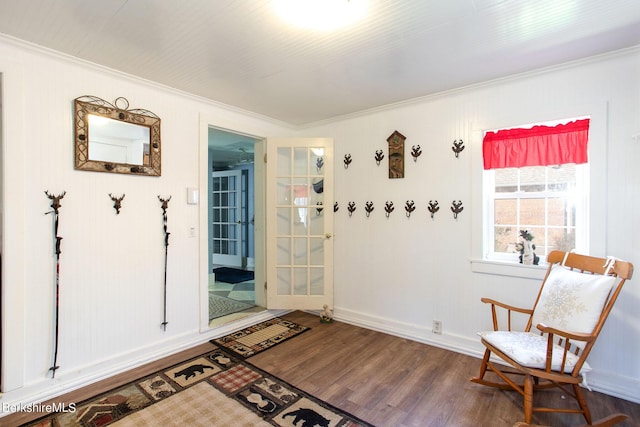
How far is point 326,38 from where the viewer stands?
1.89 m

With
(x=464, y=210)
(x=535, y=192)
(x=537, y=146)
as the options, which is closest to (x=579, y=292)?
(x=535, y=192)

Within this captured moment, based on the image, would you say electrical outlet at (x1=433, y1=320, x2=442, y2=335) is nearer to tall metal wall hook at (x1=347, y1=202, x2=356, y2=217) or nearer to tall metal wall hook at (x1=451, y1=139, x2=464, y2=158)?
tall metal wall hook at (x1=347, y1=202, x2=356, y2=217)

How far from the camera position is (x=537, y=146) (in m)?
2.41

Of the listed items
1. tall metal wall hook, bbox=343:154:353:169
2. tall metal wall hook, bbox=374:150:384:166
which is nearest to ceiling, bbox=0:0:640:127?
tall metal wall hook, bbox=374:150:384:166

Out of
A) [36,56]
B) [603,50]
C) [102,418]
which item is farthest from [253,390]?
[603,50]

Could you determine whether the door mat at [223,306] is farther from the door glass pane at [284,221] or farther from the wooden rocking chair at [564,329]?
the wooden rocking chair at [564,329]

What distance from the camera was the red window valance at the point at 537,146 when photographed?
226cm

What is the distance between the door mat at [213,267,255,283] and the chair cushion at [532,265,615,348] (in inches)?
175

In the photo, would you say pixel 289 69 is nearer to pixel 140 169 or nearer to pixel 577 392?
pixel 140 169

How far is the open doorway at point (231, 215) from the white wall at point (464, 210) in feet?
7.84

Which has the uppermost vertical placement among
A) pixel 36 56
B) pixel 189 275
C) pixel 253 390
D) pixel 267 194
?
pixel 36 56

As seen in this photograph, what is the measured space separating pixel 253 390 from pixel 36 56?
2708 millimetres

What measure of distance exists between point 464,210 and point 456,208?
0.07 m

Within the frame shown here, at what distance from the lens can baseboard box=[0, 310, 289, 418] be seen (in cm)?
196
